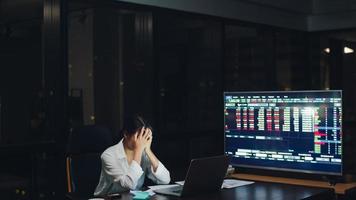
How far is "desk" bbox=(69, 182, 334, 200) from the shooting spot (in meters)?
3.04

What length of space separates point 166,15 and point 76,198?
89.9 inches

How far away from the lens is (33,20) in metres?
3.96

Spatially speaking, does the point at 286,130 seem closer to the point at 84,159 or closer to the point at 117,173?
the point at 117,173

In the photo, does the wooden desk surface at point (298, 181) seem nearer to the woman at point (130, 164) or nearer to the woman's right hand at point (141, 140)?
the woman at point (130, 164)

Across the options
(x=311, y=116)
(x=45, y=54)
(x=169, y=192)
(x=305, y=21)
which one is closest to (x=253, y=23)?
(x=305, y=21)

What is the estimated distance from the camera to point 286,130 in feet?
12.7

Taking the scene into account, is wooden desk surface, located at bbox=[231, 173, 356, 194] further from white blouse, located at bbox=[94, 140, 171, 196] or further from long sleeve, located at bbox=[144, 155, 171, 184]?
white blouse, located at bbox=[94, 140, 171, 196]

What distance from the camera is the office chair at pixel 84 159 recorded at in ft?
11.2

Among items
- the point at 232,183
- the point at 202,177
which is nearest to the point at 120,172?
the point at 202,177

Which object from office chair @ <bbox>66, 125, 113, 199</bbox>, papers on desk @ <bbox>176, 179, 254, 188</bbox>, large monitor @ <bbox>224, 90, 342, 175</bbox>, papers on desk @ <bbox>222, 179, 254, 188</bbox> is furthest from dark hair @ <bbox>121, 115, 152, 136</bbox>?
large monitor @ <bbox>224, 90, 342, 175</bbox>

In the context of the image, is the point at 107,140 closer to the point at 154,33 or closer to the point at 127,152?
the point at 127,152

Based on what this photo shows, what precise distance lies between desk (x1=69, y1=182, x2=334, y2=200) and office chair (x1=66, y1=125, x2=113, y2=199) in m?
0.45

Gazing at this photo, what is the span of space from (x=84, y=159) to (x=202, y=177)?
89 centimetres

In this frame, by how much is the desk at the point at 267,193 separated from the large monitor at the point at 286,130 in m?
0.40
